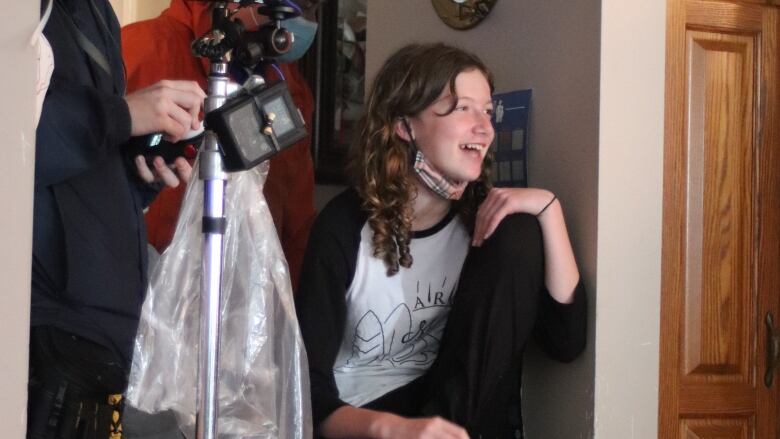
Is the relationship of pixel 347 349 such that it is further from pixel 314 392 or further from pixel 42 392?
pixel 42 392

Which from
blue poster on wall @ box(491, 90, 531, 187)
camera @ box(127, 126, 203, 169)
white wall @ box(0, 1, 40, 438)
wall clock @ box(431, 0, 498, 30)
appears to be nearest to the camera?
white wall @ box(0, 1, 40, 438)

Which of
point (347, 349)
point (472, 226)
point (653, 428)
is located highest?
point (472, 226)

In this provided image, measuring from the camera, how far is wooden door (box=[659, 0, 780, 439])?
Result: 6.87 ft

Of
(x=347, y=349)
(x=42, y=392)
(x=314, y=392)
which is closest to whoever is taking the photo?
(x=42, y=392)

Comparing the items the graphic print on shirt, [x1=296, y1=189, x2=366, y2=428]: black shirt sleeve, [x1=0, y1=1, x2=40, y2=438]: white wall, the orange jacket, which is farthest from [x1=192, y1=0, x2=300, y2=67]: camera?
the orange jacket

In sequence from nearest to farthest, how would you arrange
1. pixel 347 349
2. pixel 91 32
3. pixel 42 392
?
pixel 42 392, pixel 91 32, pixel 347 349

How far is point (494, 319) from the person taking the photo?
6.60ft

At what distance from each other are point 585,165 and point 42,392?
44.8 inches

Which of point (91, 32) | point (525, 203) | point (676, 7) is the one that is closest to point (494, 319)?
point (525, 203)

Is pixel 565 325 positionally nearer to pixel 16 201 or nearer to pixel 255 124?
pixel 255 124

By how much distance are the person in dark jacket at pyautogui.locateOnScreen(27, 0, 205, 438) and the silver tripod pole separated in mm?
110

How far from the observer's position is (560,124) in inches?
83.7

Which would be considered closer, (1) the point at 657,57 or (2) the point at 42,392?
(2) the point at 42,392

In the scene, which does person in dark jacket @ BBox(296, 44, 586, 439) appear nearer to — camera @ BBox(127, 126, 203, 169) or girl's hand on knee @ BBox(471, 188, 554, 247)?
girl's hand on knee @ BBox(471, 188, 554, 247)
